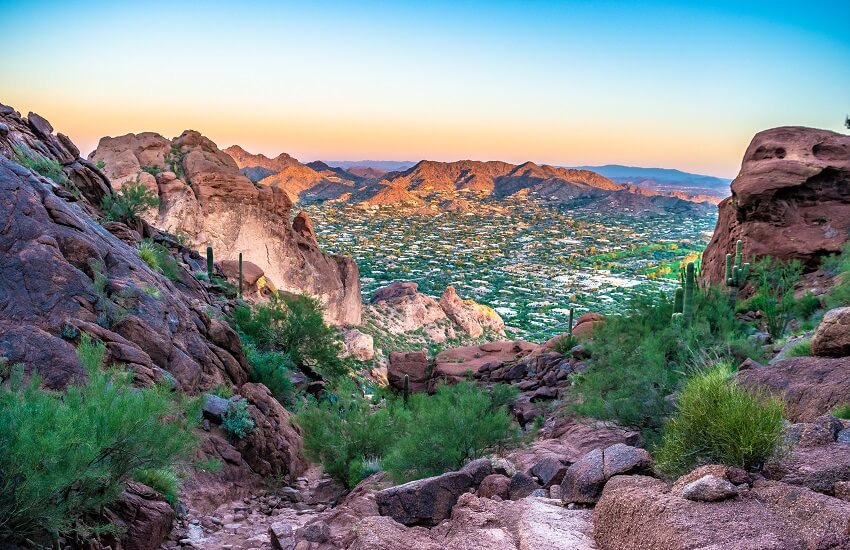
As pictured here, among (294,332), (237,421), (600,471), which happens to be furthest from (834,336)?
(294,332)

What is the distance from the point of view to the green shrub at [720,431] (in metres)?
5.65

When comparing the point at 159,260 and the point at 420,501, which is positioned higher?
the point at 159,260

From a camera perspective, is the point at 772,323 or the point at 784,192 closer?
the point at 772,323

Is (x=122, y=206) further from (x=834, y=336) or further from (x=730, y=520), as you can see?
(x=730, y=520)

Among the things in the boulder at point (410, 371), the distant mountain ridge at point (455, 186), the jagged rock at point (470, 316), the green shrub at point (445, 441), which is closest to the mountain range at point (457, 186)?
the distant mountain ridge at point (455, 186)

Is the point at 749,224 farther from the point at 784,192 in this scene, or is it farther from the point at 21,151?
the point at 21,151

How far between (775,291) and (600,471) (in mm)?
16328

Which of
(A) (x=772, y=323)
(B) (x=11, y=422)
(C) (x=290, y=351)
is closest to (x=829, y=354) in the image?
(A) (x=772, y=323)

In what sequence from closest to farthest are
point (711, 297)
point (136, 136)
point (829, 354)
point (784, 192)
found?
point (829, 354) < point (711, 297) < point (784, 192) < point (136, 136)

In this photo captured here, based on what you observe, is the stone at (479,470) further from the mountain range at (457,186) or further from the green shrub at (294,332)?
the mountain range at (457,186)

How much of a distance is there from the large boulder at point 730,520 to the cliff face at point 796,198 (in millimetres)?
19982

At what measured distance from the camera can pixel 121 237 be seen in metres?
17.4

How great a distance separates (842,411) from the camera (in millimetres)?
7648

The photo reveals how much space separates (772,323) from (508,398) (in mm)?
7721
